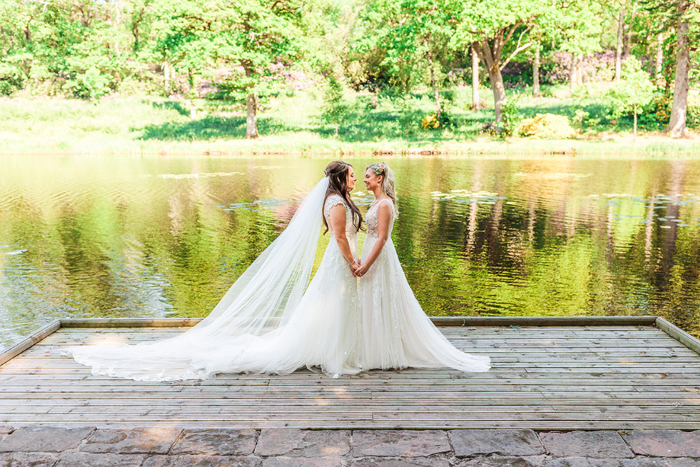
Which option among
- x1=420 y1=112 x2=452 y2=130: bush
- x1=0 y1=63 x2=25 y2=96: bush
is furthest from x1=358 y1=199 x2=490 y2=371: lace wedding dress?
x1=0 y1=63 x2=25 y2=96: bush

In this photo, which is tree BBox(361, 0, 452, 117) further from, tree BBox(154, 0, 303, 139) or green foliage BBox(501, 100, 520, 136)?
green foliage BBox(501, 100, 520, 136)

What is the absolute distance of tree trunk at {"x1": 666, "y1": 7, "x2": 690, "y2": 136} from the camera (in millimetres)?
33656

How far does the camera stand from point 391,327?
17.0 ft

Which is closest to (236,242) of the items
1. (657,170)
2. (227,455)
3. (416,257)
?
(416,257)

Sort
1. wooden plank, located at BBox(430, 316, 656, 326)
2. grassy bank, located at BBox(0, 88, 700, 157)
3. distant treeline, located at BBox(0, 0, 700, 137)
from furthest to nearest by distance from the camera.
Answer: grassy bank, located at BBox(0, 88, 700, 157), distant treeline, located at BBox(0, 0, 700, 137), wooden plank, located at BBox(430, 316, 656, 326)

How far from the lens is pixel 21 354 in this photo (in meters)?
5.37

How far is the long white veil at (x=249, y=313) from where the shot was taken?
202 inches

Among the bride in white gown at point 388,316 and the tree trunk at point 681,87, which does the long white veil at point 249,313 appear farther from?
the tree trunk at point 681,87

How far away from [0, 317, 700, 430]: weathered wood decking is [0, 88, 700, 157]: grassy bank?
27676mm

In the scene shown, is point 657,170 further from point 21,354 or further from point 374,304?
point 21,354

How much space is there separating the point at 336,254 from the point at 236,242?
7.95 m

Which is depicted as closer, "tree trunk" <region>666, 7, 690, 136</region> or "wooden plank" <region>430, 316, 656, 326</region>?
"wooden plank" <region>430, 316, 656, 326</region>

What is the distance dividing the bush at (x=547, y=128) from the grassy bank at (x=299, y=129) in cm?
104

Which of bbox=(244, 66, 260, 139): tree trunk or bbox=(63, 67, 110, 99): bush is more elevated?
bbox=(63, 67, 110, 99): bush
